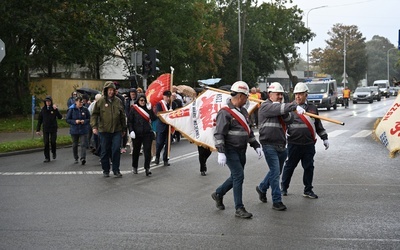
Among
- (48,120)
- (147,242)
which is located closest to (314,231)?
(147,242)

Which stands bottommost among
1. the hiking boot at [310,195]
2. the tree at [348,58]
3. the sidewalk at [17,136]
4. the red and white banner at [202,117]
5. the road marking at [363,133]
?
the sidewalk at [17,136]

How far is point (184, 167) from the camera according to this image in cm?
1398

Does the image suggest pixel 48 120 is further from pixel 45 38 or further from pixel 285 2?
pixel 285 2

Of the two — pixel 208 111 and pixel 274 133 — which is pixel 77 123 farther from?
pixel 274 133

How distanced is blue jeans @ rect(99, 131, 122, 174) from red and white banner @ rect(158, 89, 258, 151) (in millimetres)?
1370

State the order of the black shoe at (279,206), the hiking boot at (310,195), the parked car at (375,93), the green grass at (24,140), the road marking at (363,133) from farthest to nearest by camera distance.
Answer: the parked car at (375,93)
the road marking at (363,133)
the green grass at (24,140)
the hiking boot at (310,195)
the black shoe at (279,206)

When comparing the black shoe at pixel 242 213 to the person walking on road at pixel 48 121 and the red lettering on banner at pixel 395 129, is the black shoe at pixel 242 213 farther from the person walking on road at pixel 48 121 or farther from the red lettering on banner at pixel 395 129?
the person walking on road at pixel 48 121

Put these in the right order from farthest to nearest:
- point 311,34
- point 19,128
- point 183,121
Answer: point 311,34
point 19,128
point 183,121

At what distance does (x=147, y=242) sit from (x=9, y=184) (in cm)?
576

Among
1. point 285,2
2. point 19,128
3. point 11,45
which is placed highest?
point 285,2

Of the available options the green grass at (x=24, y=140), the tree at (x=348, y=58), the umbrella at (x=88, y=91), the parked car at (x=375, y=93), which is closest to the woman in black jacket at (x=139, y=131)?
the green grass at (x=24, y=140)

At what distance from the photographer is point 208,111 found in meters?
12.5

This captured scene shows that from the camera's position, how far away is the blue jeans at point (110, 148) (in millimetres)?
12523

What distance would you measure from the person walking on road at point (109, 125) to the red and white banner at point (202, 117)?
1269 mm
